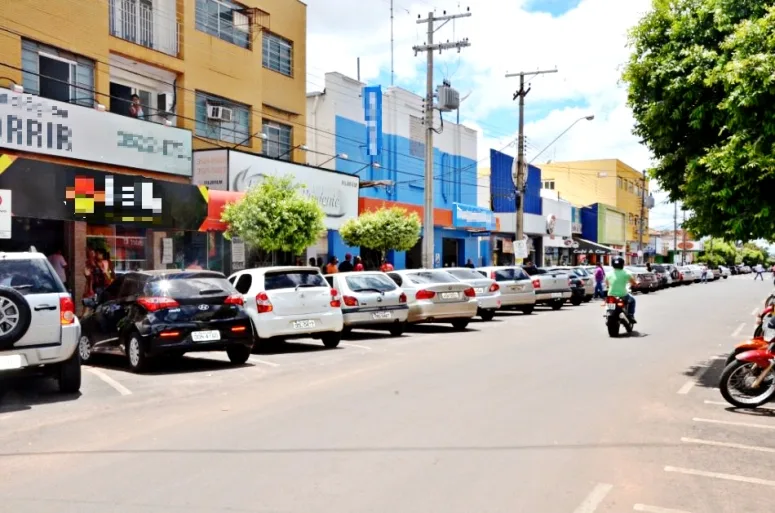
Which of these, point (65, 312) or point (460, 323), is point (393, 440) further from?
point (460, 323)

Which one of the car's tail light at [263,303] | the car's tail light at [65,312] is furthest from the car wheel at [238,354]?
the car's tail light at [65,312]

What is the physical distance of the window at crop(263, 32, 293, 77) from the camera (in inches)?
1041

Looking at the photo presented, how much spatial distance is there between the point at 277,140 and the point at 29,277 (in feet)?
60.6

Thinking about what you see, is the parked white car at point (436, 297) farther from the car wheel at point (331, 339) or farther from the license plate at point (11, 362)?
the license plate at point (11, 362)

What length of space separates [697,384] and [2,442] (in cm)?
818

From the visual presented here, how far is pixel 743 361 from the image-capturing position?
8039mm

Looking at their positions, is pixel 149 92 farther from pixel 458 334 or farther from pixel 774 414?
pixel 774 414

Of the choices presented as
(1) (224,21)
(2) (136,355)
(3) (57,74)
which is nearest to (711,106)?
(2) (136,355)

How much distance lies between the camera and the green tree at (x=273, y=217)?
19.0 m

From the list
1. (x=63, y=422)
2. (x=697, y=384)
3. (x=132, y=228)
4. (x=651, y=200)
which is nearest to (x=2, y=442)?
(x=63, y=422)

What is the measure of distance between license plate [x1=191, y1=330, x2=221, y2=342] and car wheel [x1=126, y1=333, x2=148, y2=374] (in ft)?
2.47

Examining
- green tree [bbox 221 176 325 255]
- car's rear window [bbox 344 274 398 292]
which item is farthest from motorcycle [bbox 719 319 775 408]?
green tree [bbox 221 176 325 255]

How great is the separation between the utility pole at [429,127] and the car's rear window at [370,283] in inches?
328

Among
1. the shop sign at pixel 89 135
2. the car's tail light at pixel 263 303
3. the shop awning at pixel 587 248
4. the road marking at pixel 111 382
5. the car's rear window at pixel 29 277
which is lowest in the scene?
the road marking at pixel 111 382
